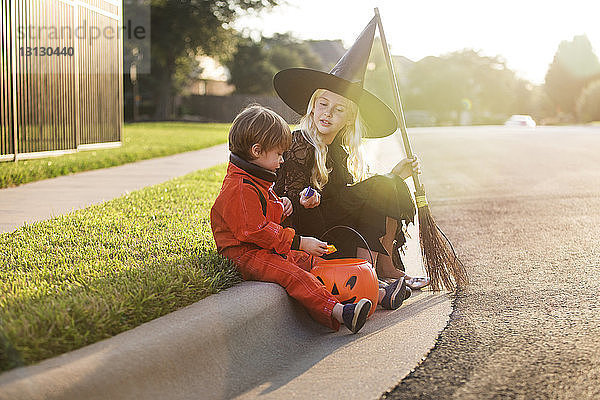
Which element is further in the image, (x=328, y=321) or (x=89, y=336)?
(x=328, y=321)

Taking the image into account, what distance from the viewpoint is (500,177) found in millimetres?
12789

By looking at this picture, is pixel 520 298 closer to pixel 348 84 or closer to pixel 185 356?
pixel 348 84

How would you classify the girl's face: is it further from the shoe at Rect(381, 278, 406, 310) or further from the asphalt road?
the asphalt road

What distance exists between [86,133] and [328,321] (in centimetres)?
1135

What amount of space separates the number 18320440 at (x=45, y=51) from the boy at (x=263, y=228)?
823 cm

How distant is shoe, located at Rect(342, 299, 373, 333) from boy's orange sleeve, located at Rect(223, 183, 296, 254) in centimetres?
44

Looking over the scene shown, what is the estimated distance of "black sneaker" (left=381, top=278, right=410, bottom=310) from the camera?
181 inches

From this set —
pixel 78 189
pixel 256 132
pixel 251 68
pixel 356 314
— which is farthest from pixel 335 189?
pixel 251 68

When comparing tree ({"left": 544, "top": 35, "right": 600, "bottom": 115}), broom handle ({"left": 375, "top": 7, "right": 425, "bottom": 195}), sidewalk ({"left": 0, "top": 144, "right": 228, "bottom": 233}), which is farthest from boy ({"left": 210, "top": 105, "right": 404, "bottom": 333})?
tree ({"left": 544, "top": 35, "right": 600, "bottom": 115})

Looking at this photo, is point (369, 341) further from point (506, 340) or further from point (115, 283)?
point (115, 283)

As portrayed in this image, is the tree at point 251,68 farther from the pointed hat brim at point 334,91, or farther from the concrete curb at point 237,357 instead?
the concrete curb at point 237,357

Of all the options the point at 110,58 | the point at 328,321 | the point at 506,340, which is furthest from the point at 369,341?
the point at 110,58

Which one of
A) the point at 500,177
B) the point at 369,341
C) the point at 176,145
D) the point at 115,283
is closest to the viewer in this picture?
the point at 115,283

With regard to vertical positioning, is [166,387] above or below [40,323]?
below
